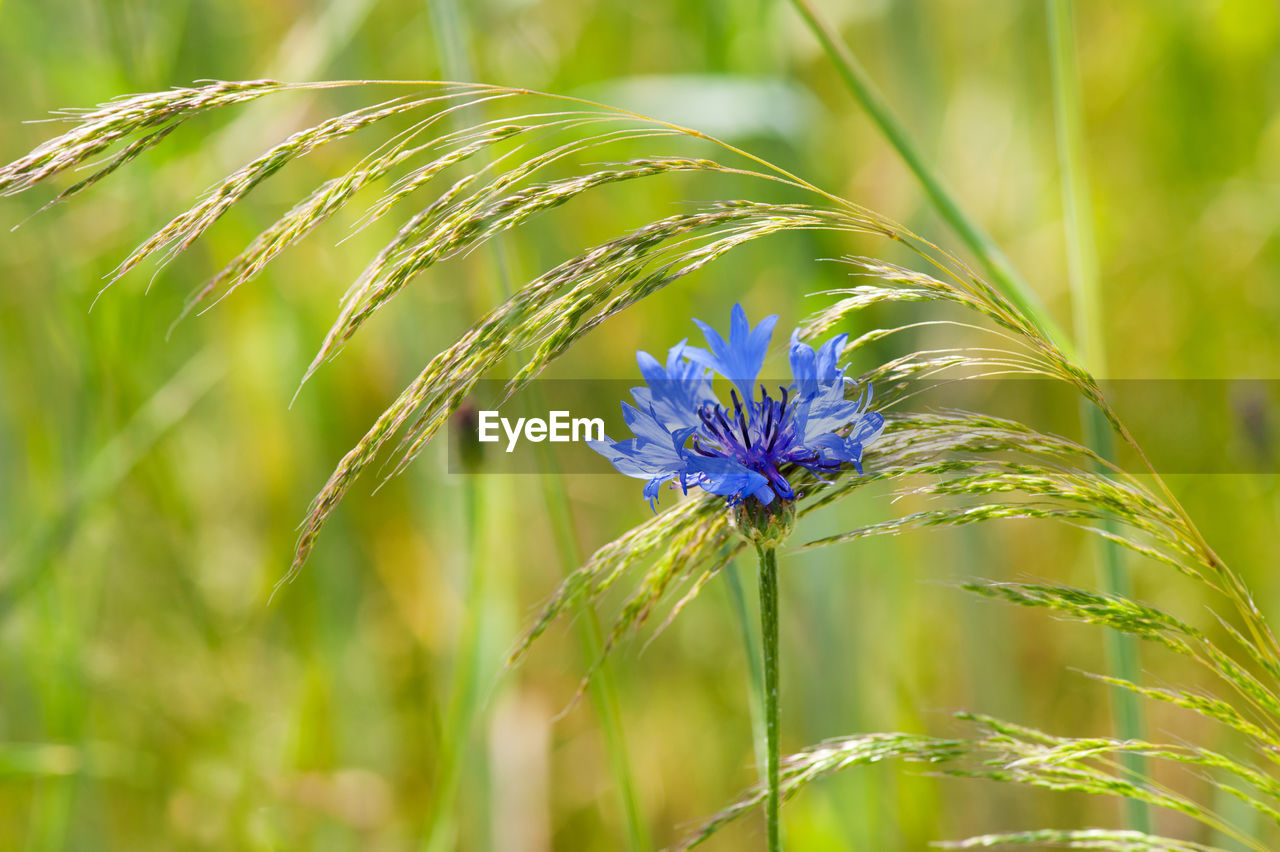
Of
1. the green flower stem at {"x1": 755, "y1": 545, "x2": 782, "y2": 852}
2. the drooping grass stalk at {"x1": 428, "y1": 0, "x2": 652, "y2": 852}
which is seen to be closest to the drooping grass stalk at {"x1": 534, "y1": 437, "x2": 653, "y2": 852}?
the drooping grass stalk at {"x1": 428, "y1": 0, "x2": 652, "y2": 852}

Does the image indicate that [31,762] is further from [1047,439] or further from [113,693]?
[1047,439]

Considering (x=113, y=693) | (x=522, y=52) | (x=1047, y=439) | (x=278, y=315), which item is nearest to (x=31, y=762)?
(x=113, y=693)

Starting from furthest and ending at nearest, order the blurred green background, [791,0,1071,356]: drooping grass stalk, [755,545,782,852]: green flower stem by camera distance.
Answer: the blurred green background
[791,0,1071,356]: drooping grass stalk
[755,545,782,852]: green flower stem

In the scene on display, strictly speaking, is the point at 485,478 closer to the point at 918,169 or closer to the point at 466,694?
the point at 466,694

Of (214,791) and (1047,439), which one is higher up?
(1047,439)

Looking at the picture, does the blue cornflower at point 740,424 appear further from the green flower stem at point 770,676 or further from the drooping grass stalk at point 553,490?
the drooping grass stalk at point 553,490

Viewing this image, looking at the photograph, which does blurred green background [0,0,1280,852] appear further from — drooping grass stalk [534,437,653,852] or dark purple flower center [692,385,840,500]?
dark purple flower center [692,385,840,500]

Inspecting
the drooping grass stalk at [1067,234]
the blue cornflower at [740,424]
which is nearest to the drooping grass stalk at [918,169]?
the drooping grass stalk at [1067,234]
